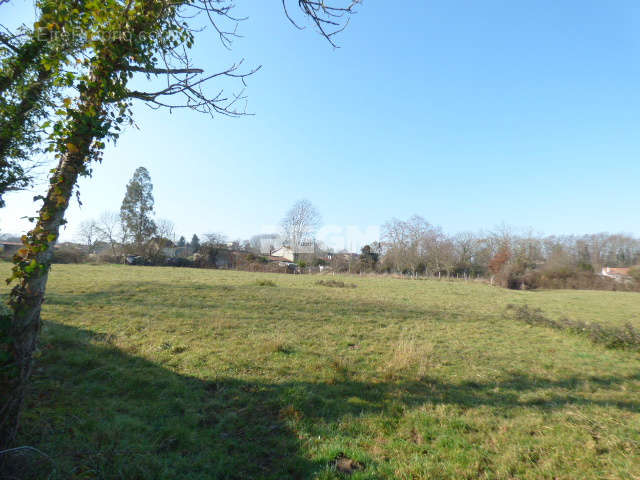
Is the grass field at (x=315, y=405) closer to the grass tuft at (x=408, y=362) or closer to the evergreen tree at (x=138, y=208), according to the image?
the grass tuft at (x=408, y=362)

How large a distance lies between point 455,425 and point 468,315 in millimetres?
10194

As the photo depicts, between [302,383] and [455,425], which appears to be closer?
[455,425]

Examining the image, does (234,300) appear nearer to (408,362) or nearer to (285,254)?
(408,362)

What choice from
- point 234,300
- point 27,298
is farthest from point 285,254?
point 27,298

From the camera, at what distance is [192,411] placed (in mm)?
3713

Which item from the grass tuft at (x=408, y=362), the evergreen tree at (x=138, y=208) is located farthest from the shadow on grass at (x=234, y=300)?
the evergreen tree at (x=138, y=208)

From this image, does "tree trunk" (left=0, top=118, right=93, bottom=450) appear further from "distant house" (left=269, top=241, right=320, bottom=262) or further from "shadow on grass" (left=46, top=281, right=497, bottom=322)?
"distant house" (left=269, top=241, right=320, bottom=262)

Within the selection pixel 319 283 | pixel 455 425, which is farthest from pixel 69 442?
pixel 319 283

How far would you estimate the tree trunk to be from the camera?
242 centimetres

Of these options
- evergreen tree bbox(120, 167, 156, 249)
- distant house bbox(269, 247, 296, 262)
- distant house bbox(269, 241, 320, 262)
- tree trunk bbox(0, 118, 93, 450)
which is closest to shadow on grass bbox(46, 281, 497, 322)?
tree trunk bbox(0, 118, 93, 450)

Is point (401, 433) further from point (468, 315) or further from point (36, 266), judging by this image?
point (468, 315)

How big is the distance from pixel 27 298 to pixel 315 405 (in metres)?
3.40

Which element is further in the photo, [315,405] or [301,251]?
[301,251]

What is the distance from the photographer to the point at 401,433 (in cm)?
346
